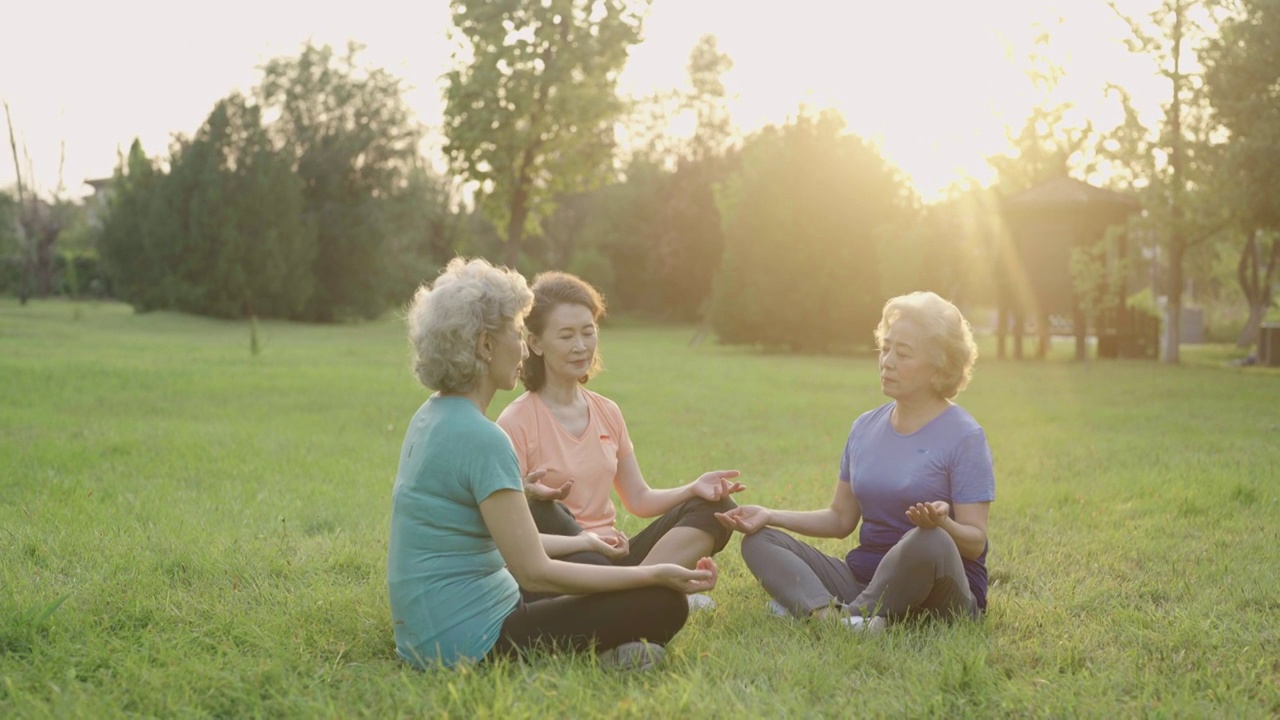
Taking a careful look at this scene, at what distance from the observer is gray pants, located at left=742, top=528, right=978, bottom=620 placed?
4496 mm

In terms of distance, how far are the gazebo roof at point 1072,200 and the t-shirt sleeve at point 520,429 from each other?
80.4ft

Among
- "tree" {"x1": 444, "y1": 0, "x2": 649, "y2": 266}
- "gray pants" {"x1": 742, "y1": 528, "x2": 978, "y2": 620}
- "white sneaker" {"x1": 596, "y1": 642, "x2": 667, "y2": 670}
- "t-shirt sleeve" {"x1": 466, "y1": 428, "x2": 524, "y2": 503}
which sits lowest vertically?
"white sneaker" {"x1": 596, "y1": 642, "x2": 667, "y2": 670}

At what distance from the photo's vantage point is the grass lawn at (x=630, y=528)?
12.7 ft

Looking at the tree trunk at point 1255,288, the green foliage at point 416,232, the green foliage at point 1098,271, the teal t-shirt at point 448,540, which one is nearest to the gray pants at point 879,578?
the teal t-shirt at point 448,540

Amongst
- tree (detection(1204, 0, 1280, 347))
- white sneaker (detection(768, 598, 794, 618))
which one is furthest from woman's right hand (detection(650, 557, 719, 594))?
tree (detection(1204, 0, 1280, 347))

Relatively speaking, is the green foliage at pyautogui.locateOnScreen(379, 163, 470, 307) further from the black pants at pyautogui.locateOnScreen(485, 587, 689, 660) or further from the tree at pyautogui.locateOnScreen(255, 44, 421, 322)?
the black pants at pyautogui.locateOnScreen(485, 587, 689, 660)

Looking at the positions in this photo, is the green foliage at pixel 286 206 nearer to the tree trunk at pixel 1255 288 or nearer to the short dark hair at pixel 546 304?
the tree trunk at pixel 1255 288

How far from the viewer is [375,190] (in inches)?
2126

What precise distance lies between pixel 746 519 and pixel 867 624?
0.70m

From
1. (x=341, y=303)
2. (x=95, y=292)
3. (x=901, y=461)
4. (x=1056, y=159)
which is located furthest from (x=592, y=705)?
(x=95, y=292)

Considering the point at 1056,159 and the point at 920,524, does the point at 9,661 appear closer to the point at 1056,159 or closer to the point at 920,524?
the point at 920,524

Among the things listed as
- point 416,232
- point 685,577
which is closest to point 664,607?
point 685,577

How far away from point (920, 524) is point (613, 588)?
3.98 ft

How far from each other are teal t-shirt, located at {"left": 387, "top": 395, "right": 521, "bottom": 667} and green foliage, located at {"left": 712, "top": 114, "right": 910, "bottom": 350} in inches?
1130
